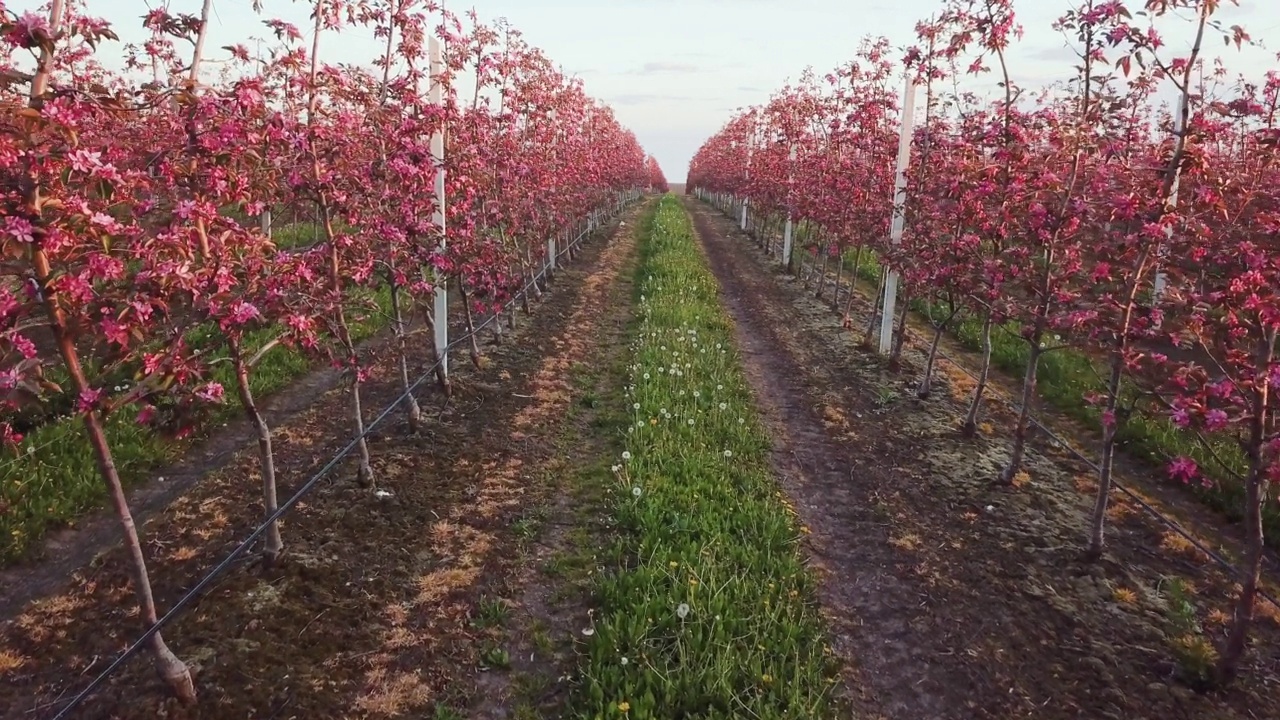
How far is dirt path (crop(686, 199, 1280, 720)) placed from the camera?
13.1 ft

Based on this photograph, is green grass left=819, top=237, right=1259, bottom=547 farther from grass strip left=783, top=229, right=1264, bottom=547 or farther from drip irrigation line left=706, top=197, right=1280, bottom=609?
drip irrigation line left=706, top=197, right=1280, bottom=609

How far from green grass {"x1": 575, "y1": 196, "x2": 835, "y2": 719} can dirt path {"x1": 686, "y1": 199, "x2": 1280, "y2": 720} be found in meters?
0.34

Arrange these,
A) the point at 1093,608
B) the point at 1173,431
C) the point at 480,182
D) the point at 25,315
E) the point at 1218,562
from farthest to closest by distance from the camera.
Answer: the point at 480,182, the point at 1173,431, the point at 1218,562, the point at 1093,608, the point at 25,315

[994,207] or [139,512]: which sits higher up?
[994,207]

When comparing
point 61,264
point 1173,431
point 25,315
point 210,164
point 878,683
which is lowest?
point 878,683

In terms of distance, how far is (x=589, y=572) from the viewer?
16.7 ft

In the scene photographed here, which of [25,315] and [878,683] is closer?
[25,315]

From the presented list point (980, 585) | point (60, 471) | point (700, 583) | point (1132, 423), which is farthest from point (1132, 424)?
point (60, 471)

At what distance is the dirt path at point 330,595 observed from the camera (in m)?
3.85

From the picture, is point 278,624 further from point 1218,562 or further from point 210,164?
point 1218,562

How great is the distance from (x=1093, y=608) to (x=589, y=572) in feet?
11.0

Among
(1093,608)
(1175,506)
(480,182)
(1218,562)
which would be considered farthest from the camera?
(480,182)

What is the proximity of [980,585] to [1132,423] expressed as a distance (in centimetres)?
418

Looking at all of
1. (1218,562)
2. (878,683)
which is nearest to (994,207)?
(1218,562)
